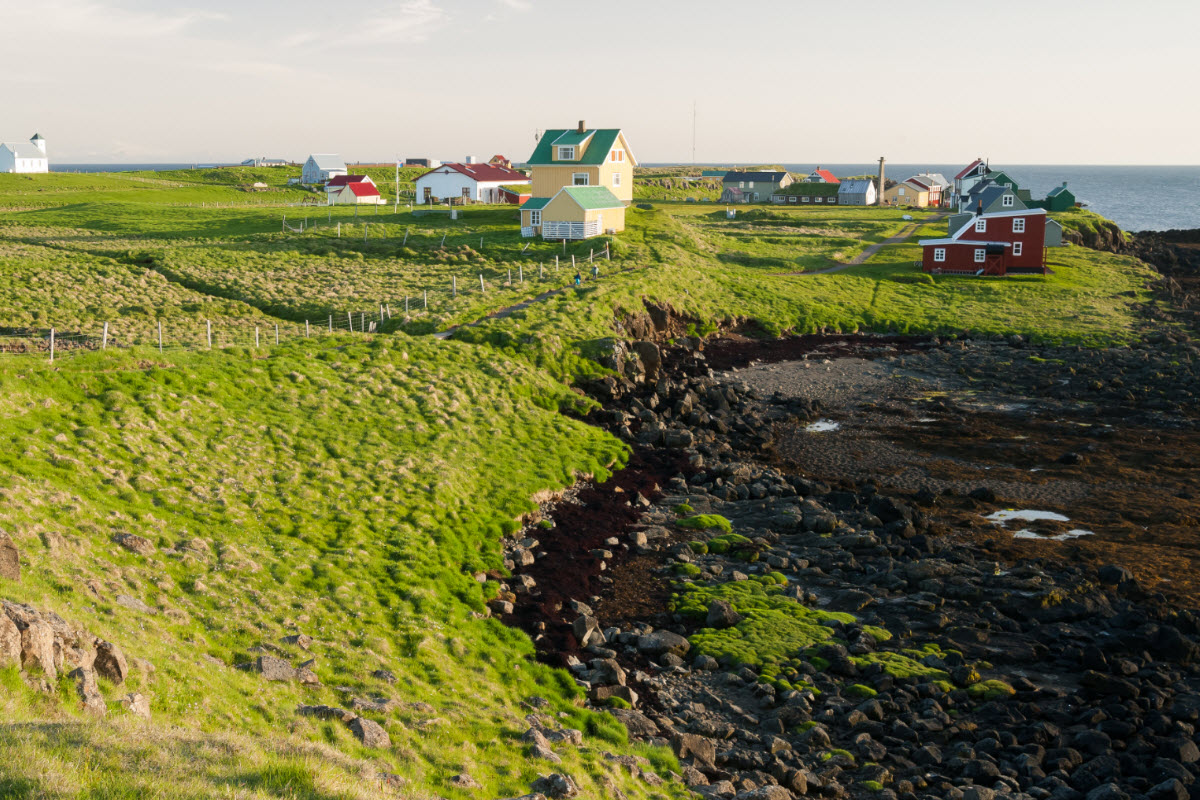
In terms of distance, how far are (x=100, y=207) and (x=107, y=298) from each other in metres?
52.5

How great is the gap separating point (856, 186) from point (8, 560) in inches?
6387

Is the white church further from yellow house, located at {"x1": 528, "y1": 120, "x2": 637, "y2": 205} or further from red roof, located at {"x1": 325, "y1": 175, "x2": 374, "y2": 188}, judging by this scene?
yellow house, located at {"x1": 528, "y1": 120, "x2": 637, "y2": 205}

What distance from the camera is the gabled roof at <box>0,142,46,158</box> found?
541 ft

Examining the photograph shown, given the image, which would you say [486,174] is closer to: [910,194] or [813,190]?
[813,190]

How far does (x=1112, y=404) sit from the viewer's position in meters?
46.1

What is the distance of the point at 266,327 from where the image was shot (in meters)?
48.5

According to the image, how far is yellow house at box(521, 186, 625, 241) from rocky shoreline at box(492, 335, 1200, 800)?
41.6m

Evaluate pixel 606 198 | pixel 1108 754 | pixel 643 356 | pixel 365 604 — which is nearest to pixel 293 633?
pixel 365 604

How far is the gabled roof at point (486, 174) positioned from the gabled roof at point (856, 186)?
6442 centimetres

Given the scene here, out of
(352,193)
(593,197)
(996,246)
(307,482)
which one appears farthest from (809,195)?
(307,482)

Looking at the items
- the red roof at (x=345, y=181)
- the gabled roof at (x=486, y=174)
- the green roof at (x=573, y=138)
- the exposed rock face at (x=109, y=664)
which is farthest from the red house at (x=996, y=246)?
the exposed rock face at (x=109, y=664)

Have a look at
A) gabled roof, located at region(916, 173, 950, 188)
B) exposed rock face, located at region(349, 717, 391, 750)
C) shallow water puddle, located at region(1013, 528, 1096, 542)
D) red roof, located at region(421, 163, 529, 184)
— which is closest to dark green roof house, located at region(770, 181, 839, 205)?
gabled roof, located at region(916, 173, 950, 188)

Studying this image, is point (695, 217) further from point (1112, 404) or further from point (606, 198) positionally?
point (1112, 404)

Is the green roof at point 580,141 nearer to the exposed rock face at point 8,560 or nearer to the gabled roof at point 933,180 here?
the exposed rock face at point 8,560
